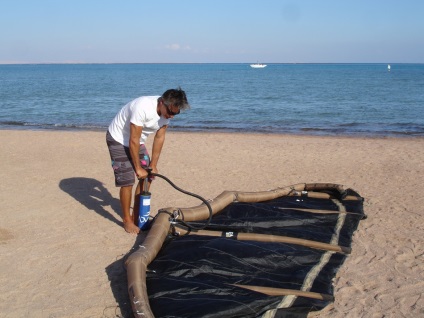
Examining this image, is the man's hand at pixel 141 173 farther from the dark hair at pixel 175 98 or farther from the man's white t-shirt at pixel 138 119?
the dark hair at pixel 175 98

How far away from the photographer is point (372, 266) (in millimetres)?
4773

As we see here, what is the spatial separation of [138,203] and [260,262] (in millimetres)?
1907

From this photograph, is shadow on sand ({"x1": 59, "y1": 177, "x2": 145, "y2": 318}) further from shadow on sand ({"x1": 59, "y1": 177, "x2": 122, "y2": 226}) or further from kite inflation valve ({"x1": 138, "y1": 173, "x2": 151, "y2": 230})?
kite inflation valve ({"x1": 138, "y1": 173, "x2": 151, "y2": 230})

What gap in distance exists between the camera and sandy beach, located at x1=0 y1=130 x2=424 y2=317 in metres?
4.14

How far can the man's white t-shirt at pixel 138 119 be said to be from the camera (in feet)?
16.5

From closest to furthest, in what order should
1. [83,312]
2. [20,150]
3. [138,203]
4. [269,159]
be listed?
[83,312], [138,203], [269,159], [20,150]

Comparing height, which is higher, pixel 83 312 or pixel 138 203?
pixel 138 203

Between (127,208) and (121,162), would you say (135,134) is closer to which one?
(121,162)

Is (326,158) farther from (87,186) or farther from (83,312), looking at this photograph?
(83,312)

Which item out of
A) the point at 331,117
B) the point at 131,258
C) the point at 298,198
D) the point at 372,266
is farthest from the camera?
the point at 331,117

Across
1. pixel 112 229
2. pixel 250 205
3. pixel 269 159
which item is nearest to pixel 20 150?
pixel 269 159

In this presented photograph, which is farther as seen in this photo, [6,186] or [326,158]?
[326,158]

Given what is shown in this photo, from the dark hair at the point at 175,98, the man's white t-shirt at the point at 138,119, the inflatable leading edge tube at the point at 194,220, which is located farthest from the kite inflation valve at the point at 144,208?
the dark hair at the point at 175,98

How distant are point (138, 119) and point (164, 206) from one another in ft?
7.11
